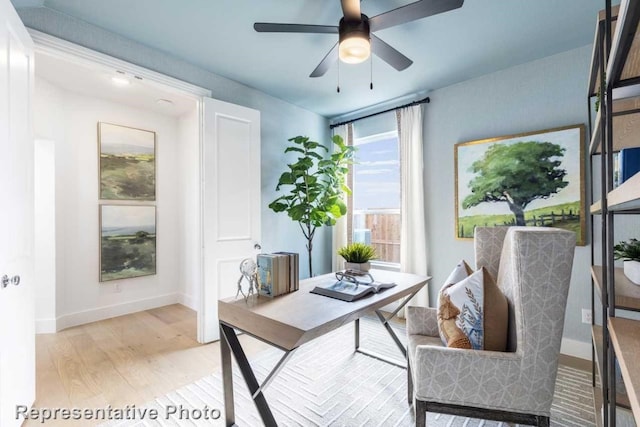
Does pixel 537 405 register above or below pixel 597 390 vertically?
above

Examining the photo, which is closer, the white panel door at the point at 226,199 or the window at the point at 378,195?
the white panel door at the point at 226,199

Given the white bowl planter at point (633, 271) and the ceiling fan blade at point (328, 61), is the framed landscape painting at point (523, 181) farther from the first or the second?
the ceiling fan blade at point (328, 61)

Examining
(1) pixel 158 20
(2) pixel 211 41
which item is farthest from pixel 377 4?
(1) pixel 158 20

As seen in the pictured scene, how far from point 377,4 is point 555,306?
1.97m

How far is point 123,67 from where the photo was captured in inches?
90.0

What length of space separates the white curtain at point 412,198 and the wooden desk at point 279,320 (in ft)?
4.99

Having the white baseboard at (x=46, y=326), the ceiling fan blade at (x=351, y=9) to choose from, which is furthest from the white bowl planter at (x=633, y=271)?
the white baseboard at (x=46, y=326)

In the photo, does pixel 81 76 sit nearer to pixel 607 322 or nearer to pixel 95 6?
pixel 95 6

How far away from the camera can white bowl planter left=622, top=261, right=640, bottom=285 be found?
53.1 inches

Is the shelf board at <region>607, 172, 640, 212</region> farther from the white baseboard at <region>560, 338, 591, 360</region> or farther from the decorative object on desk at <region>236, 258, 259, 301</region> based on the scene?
the white baseboard at <region>560, 338, 591, 360</region>

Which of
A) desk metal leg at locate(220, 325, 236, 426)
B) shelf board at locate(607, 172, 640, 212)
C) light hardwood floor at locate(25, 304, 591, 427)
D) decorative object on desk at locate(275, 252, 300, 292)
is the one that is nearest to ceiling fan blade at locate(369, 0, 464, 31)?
shelf board at locate(607, 172, 640, 212)

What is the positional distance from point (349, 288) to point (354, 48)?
4.50 ft

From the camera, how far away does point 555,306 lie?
1143mm

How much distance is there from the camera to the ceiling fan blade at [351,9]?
1.51m
